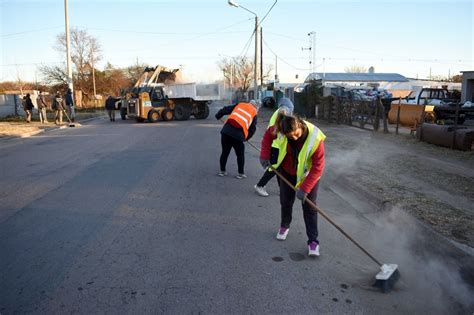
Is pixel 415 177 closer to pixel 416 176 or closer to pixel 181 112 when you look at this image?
pixel 416 176

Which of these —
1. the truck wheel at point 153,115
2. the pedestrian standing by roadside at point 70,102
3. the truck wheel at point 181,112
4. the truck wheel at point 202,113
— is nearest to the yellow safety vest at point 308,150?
the truck wheel at point 153,115

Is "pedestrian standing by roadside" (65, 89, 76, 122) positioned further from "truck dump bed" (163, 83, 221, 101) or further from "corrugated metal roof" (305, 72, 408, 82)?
"corrugated metal roof" (305, 72, 408, 82)

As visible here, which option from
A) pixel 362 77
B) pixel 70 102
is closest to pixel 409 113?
pixel 70 102

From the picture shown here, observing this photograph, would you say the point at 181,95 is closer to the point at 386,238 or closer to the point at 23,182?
the point at 23,182

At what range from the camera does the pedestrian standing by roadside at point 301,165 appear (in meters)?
3.77

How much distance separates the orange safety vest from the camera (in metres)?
7.06

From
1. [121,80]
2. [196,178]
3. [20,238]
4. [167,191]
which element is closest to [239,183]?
[196,178]

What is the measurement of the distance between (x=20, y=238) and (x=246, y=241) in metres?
2.46

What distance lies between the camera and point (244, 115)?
278 inches

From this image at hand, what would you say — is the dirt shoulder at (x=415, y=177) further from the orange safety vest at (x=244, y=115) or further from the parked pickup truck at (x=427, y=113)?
the orange safety vest at (x=244, y=115)

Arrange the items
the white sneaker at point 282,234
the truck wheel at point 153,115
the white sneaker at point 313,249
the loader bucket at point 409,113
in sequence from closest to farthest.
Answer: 1. the white sneaker at point 313,249
2. the white sneaker at point 282,234
3. the loader bucket at point 409,113
4. the truck wheel at point 153,115

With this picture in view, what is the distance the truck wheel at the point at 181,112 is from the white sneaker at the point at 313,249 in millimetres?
20264

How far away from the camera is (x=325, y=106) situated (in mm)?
19875

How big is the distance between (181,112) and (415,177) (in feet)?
59.0
